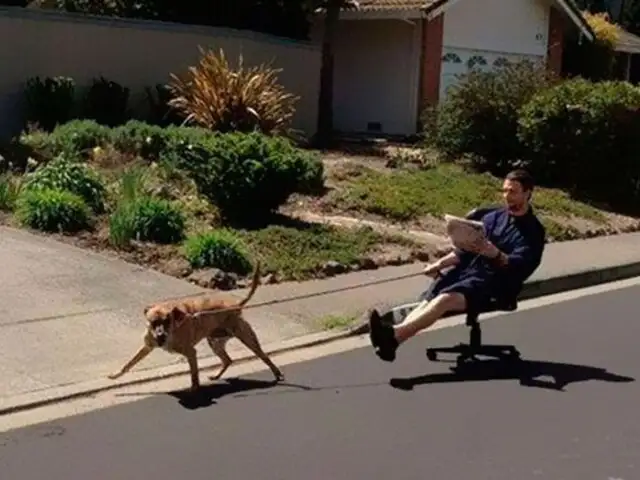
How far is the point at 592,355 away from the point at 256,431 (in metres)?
3.26

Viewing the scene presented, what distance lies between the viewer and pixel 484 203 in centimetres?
1616

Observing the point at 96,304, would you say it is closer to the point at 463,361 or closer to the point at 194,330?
the point at 194,330

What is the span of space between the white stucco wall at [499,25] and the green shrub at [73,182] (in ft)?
A: 48.4

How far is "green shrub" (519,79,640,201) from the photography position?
1775 cm

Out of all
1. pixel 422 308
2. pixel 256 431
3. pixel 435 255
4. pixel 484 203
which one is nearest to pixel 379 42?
pixel 484 203

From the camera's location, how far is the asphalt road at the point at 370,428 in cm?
623

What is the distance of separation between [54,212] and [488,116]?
27.9 feet

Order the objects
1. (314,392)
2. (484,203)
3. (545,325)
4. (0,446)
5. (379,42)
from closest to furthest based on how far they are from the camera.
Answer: (0,446) → (314,392) → (545,325) → (484,203) → (379,42)

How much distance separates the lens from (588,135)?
58.3 ft

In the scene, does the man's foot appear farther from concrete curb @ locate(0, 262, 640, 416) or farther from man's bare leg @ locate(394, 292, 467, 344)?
concrete curb @ locate(0, 262, 640, 416)

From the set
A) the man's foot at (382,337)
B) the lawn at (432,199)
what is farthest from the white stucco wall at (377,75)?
the man's foot at (382,337)

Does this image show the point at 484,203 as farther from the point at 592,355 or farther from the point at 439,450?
the point at 439,450

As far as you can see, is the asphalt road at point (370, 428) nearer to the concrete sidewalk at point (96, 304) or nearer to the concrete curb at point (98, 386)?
the concrete curb at point (98, 386)

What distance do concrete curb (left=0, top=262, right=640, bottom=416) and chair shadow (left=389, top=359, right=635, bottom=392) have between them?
1280 millimetres
